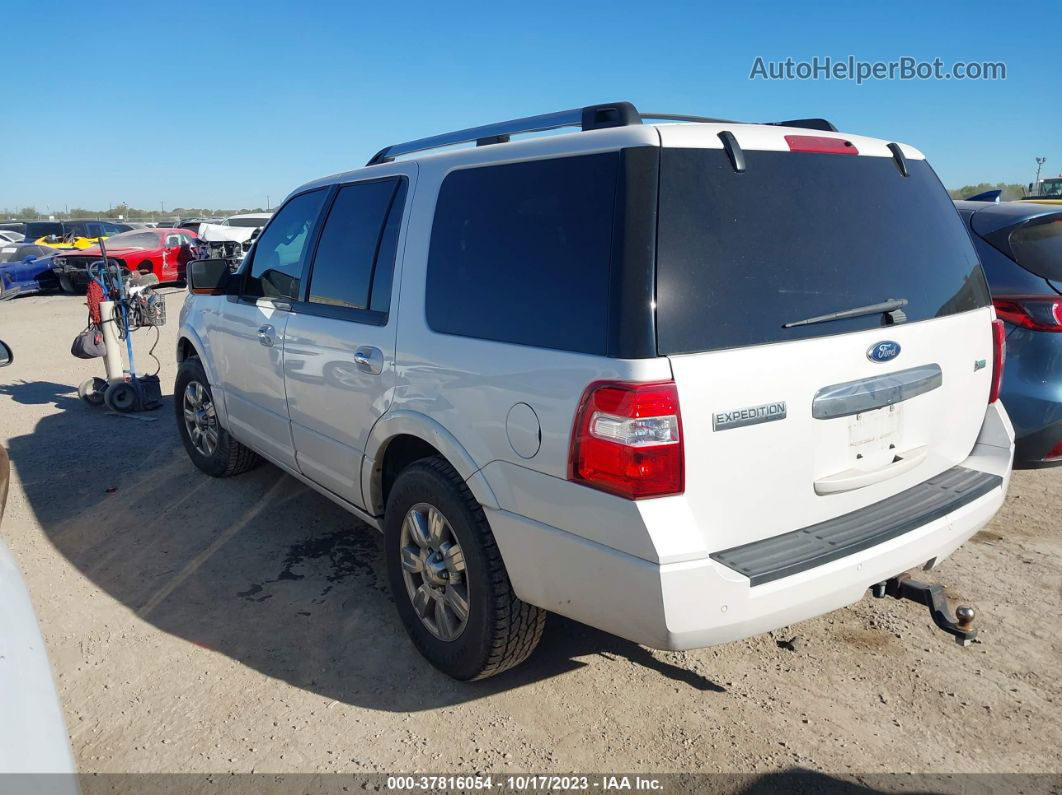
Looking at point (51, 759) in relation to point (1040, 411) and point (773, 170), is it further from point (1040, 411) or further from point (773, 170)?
point (1040, 411)

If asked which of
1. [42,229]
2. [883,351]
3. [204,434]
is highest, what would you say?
[42,229]

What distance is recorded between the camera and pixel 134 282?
791cm

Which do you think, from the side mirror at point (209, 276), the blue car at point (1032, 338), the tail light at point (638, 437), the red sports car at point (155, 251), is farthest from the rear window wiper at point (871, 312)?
the red sports car at point (155, 251)

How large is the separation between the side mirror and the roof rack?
144 centimetres

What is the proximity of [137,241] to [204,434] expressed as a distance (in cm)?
1738

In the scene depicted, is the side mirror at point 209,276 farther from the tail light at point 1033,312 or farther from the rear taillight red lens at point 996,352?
the tail light at point 1033,312

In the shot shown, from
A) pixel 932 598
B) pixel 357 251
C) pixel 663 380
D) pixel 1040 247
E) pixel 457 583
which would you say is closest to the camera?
pixel 663 380

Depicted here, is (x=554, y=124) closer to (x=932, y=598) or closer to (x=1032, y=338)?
(x=932, y=598)

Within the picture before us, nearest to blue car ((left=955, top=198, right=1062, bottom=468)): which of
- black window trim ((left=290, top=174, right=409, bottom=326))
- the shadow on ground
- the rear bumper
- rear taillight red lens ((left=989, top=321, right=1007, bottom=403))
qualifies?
rear taillight red lens ((left=989, top=321, right=1007, bottom=403))

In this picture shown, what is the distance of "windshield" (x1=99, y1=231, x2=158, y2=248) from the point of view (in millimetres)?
19812

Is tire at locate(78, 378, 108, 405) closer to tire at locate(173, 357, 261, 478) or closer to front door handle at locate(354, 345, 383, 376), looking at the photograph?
tire at locate(173, 357, 261, 478)

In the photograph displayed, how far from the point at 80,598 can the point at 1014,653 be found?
4281mm

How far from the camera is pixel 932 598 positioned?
8.86ft

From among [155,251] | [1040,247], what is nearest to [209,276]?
[1040,247]
